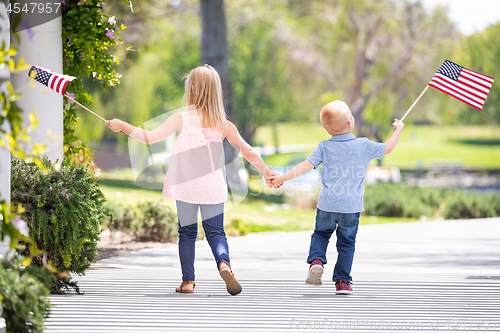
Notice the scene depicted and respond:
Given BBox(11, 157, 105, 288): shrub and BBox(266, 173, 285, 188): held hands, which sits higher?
BBox(266, 173, 285, 188): held hands

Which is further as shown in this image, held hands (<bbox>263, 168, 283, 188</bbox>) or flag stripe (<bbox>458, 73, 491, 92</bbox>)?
flag stripe (<bbox>458, 73, 491, 92</bbox>)

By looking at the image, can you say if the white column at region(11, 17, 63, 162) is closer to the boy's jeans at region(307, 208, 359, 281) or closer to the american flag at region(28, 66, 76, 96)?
the american flag at region(28, 66, 76, 96)

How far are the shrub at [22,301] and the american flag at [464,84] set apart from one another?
4.18m

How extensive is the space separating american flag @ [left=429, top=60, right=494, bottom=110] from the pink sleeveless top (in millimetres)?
2411

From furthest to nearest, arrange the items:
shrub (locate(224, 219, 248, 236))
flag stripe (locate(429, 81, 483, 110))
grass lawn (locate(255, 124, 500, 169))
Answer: grass lawn (locate(255, 124, 500, 169)), shrub (locate(224, 219, 248, 236)), flag stripe (locate(429, 81, 483, 110))

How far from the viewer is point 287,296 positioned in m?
4.65

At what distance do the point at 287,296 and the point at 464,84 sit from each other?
281 cm

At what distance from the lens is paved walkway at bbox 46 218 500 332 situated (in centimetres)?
368

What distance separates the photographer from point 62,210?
4.39m

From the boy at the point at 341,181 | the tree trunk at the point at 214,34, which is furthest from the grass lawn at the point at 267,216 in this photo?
the boy at the point at 341,181

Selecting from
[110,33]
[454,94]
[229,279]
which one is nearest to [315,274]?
[229,279]

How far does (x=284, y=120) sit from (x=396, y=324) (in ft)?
108

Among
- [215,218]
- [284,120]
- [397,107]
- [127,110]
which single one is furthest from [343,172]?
[284,120]

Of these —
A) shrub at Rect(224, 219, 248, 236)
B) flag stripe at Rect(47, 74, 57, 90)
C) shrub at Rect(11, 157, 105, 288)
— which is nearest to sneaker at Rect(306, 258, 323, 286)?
shrub at Rect(11, 157, 105, 288)
